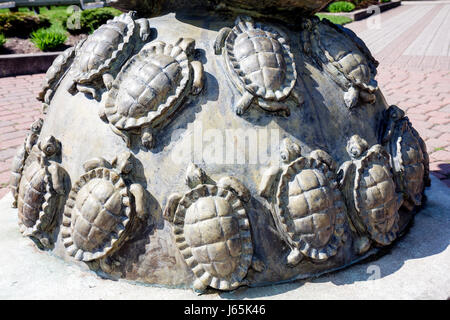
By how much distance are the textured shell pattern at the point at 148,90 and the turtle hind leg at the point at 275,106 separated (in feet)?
1.28

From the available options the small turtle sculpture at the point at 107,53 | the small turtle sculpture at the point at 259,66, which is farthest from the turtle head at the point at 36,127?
the small turtle sculpture at the point at 259,66

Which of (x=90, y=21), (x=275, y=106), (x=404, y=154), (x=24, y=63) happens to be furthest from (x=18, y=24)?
(x=404, y=154)

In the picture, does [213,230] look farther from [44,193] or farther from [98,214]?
[44,193]

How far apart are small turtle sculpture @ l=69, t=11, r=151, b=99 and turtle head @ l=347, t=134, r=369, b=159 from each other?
1.26 metres

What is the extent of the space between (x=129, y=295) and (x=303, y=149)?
1.12 metres

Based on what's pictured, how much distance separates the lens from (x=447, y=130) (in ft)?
16.9

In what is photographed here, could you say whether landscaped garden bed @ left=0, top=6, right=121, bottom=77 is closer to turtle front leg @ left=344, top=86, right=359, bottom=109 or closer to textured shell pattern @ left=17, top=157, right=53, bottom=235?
textured shell pattern @ left=17, top=157, right=53, bottom=235

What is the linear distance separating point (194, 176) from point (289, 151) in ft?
1.58

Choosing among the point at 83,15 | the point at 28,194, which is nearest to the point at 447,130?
the point at 28,194

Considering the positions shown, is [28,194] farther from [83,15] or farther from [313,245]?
[83,15]

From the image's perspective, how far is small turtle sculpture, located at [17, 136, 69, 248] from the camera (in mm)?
2186

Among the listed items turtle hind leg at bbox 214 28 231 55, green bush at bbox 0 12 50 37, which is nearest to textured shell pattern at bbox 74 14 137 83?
turtle hind leg at bbox 214 28 231 55

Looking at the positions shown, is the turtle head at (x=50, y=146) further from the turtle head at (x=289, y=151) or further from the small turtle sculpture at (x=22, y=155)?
the turtle head at (x=289, y=151)

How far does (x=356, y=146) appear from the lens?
2.19m
